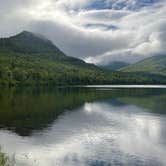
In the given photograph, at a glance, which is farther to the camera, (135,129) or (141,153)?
(135,129)

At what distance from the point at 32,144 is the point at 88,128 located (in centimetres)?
1804

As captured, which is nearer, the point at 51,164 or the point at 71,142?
the point at 51,164

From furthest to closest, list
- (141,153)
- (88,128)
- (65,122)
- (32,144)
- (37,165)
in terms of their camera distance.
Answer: (65,122) → (88,128) → (32,144) → (141,153) → (37,165)

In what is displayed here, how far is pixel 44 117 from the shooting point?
73.3 meters

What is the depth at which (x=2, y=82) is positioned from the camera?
180375mm

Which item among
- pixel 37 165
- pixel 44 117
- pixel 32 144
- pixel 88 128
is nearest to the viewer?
pixel 37 165

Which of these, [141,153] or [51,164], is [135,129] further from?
[51,164]

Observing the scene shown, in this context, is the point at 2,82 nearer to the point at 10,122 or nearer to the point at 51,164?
the point at 10,122

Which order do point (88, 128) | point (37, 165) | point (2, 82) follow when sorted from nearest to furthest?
point (37, 165)
point (88, 128)
point (2, 82)

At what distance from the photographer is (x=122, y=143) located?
4938cm

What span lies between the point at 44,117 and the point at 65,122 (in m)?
6.99

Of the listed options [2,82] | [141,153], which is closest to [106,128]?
[141,153]

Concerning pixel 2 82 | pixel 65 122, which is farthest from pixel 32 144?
pixel 2 82

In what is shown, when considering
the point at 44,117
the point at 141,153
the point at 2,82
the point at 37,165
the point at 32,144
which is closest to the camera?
the point at 37,165
